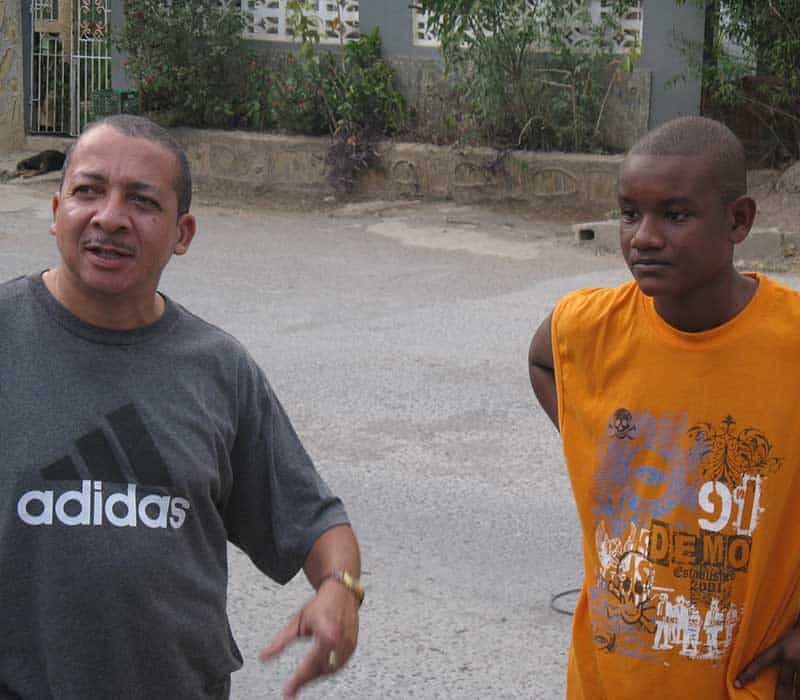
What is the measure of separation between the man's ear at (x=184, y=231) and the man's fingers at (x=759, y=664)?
121 cm

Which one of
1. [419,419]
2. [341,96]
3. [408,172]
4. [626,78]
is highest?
[626,78]

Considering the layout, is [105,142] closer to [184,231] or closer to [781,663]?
[184,231]

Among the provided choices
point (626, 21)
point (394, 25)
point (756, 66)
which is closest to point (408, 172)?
point (394, 25)

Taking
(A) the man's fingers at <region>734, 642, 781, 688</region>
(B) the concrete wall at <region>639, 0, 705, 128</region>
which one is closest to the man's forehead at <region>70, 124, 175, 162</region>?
(A) the man's fingers at <region>734, 642, 781, 688</region>

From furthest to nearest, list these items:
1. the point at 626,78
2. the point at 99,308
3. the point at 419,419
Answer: the point at 626,78
the point at 419,419
the point at 99,308

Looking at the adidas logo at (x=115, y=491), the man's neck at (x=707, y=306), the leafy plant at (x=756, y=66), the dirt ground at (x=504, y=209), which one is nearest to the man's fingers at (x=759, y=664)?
the man's neck at (x=707, y=306)

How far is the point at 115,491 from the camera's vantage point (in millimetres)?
2111

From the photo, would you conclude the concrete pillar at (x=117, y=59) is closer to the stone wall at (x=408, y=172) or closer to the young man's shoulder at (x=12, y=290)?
the stone wall at (x=408, y=172)

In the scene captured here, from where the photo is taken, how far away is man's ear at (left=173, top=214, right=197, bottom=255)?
2385 millimetres

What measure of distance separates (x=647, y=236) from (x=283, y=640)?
96 centimetres

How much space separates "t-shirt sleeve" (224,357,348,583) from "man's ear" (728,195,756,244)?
34.7 inches

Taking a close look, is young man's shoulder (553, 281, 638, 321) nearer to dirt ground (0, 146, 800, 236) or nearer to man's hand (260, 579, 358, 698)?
man's hand (260, 579, 358, 698)

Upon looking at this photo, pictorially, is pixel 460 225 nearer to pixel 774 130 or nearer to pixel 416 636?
pixel 774 130

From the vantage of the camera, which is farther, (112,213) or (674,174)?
(674,174)
